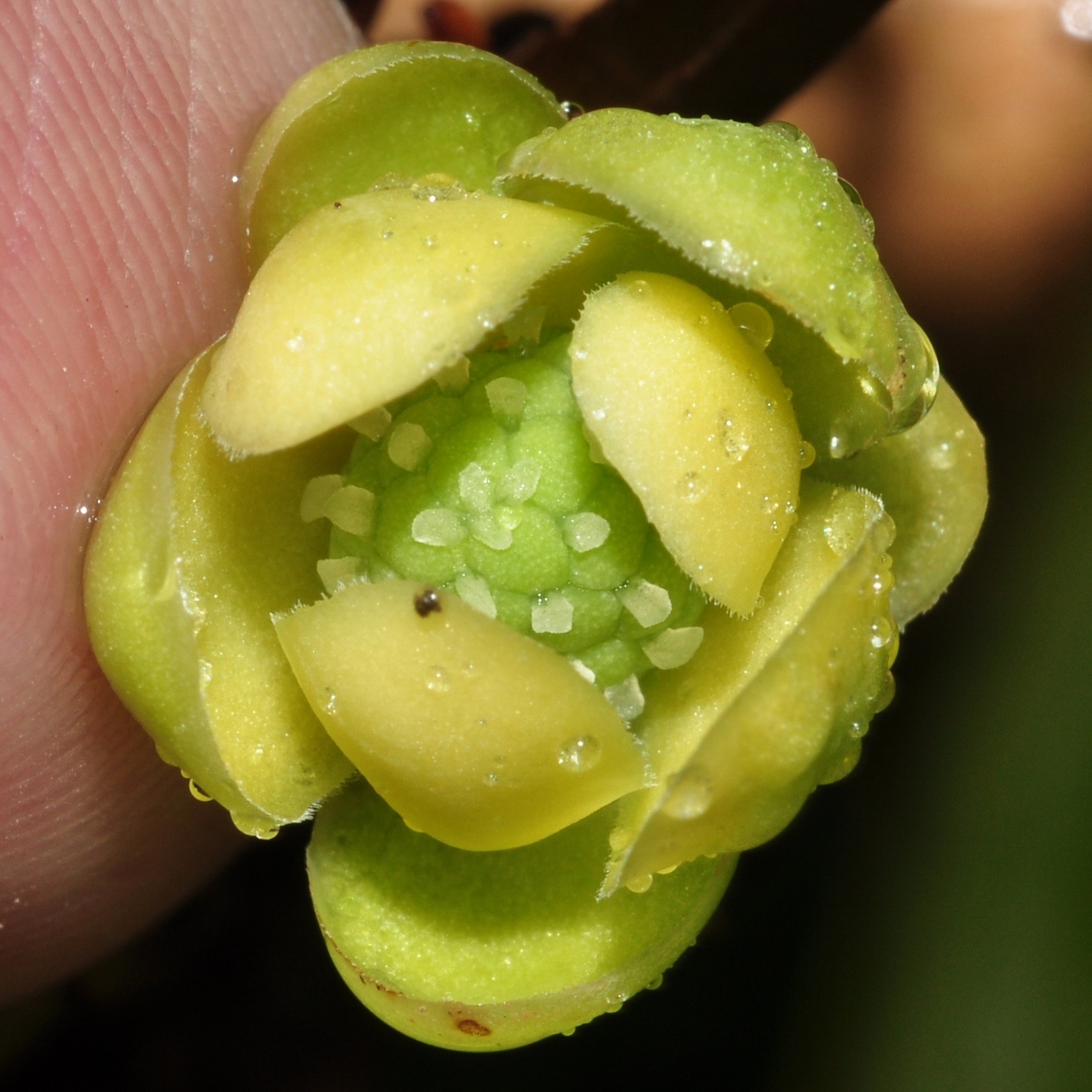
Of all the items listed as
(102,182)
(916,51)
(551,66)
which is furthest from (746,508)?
(916,51)

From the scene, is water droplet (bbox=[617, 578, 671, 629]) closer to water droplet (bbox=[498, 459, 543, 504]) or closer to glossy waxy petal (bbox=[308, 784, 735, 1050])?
water droplet (bbox=[498, 459, 543, 504])

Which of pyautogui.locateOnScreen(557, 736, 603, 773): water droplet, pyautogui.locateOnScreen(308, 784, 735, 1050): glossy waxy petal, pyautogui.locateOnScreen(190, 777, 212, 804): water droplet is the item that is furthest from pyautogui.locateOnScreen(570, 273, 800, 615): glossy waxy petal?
pyautogui.locateOnScreen(190, 777, 212, 804): water droplet

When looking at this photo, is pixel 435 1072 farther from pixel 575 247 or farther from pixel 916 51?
pixel 916 51

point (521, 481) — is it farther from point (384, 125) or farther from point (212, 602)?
point (384, 125)

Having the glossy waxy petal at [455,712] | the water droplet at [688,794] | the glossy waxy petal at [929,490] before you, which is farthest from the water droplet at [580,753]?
the glossy waxy petal at [929,490]

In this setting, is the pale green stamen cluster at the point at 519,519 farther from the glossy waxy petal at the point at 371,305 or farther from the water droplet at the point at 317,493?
the glossy waxy petal at the point at 371,305

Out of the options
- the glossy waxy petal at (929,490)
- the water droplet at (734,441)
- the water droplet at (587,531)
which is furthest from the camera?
the glossy waxy petal at (929,490)
